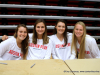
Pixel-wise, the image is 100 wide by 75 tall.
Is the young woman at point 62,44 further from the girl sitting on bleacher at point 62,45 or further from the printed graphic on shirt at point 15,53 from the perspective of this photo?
the printed graphic on shirt at point 15,53

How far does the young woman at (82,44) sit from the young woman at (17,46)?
890 mm

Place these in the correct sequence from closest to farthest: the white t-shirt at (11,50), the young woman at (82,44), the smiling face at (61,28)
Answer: the white t-shirt at (11,50) < the young woman at (82,44) < the smiling face at (61,28)

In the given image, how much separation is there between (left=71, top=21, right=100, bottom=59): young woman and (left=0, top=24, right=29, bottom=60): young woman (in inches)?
35.0

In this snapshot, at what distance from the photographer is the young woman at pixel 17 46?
1.54 m

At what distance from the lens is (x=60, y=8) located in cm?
276

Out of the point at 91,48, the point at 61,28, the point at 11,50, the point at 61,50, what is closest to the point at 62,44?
the point at 61,50

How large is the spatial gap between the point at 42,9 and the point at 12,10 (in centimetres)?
89

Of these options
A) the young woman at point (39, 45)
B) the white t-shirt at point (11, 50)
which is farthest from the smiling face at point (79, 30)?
the white t-shirt at point (11, 50)

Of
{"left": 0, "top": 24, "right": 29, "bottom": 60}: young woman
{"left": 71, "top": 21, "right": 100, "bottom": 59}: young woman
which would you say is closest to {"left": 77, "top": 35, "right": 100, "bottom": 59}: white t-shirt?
{"left": 71, "top": 21, "right": 100, "bottom": 59}: young woman

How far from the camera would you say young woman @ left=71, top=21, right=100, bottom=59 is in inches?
64.2

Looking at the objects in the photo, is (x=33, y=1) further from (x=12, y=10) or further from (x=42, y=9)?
(x=12, y=10)

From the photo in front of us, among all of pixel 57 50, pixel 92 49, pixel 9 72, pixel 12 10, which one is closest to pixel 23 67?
pixel 9 72

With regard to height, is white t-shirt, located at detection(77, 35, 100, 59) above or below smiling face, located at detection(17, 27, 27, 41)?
below

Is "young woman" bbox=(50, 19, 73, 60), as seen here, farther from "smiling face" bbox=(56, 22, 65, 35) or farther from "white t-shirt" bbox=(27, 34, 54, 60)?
"white t-shirt" bbox=(27, 34, 54, 60)
